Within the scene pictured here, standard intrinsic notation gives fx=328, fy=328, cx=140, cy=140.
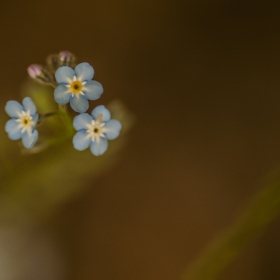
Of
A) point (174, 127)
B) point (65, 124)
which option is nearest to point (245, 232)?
point (174, 127)

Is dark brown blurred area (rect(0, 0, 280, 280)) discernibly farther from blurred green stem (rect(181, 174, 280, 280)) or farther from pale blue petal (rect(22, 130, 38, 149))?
pale blue petal (rect(22, 130, 38, 149))

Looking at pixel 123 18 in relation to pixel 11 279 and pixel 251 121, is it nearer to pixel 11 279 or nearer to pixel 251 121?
pixel 251 121

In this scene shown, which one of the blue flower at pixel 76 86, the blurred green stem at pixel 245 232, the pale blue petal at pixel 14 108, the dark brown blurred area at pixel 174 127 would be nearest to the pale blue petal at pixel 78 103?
the blue flower at pixel 76 86

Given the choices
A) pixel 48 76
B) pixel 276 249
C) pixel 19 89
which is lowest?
pixel 276 249

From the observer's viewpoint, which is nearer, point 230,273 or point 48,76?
point 48,76

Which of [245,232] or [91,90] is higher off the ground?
[91,90]

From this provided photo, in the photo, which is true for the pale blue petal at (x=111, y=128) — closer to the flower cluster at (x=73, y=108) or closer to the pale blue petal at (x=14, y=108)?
the flower cluster at (x=73, y=108)

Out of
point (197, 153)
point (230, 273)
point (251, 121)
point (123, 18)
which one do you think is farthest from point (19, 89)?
point (230, 273)

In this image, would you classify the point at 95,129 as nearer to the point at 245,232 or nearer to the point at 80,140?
the point at 80,140
